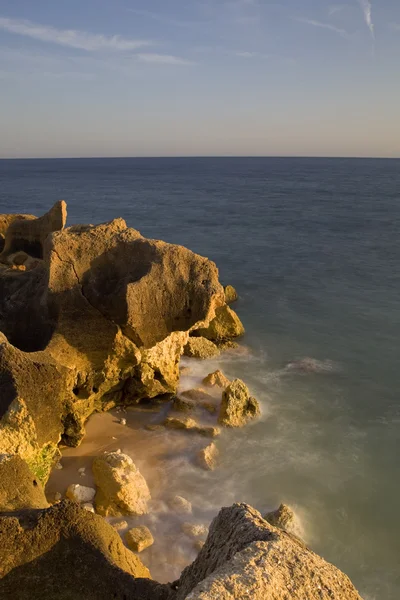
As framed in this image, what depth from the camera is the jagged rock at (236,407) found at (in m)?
11.8

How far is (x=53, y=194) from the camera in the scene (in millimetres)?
68375

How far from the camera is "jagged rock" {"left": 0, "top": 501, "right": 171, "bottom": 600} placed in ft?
16.0

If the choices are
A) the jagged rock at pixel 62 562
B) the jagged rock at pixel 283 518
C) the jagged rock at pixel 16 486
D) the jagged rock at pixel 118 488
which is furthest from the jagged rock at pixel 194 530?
the jagged rock at pixel 62 562

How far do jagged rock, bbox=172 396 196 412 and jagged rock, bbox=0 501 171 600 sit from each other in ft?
21.7

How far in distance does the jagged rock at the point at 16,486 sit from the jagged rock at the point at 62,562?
0.58 meters

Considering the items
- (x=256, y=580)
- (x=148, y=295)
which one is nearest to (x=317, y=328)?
(x=148, y=295)

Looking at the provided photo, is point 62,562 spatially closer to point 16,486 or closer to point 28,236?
point 16,486

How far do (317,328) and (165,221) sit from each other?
27.4 m

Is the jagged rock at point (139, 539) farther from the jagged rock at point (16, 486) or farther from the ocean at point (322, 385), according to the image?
the jagged rock at point (16, 486)

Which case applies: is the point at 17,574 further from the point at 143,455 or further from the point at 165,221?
the point at 165,221

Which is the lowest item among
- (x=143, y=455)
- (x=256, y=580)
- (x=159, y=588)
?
(x=143, y=455)

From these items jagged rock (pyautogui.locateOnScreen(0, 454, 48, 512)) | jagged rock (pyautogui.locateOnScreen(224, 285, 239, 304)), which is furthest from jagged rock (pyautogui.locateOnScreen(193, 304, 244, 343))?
jagged rock (pyautogui.locateOnScreen(0, 454, 48, 512))

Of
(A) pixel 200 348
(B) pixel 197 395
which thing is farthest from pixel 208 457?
(A) pixel 200 348

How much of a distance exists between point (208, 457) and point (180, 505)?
1.52 meters
